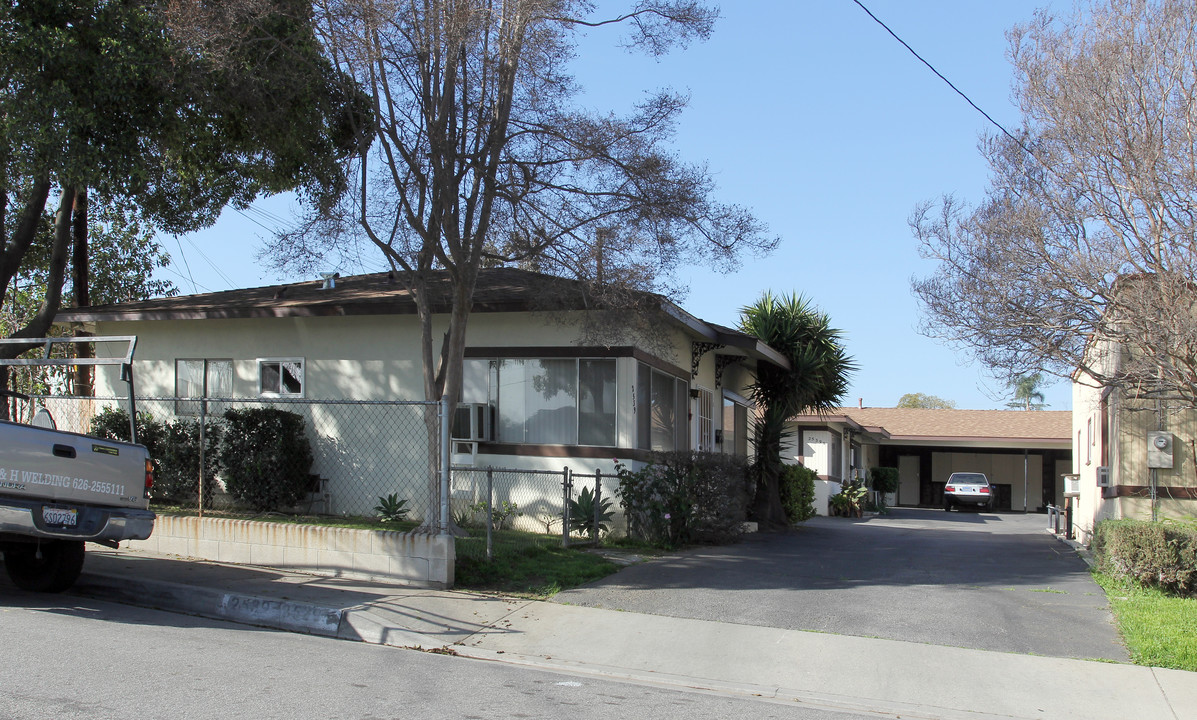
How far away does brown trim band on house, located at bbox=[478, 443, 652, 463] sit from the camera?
47.5ft

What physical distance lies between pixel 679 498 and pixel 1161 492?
627cm

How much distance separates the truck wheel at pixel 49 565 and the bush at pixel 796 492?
1334cm

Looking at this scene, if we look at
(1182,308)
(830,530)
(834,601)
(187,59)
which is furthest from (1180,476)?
(187,59)

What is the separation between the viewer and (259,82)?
38.1 ft

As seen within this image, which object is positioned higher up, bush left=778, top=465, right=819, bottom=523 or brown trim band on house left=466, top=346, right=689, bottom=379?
brown trim band on house left=466, top=346, right=689, bottom=379

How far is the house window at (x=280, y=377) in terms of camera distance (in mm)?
A: 16188

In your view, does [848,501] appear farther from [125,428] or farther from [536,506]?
[125,428]

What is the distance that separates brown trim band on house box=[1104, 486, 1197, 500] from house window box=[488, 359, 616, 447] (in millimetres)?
6939

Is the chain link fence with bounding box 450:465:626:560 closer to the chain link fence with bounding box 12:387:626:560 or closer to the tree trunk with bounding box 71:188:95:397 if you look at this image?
the chain link fence with bounding box 12:387:626:560

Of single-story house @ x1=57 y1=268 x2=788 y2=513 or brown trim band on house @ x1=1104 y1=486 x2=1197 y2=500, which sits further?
single-story house @ x1=57 y1=268 x2=788 y2=513

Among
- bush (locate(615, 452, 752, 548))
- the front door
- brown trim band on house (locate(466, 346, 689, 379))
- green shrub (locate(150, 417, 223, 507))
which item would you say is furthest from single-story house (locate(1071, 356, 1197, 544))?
the front door

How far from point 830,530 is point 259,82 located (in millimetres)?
13655

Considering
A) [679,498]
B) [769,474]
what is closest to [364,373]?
[679,498]

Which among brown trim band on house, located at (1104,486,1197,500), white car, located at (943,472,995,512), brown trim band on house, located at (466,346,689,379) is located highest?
brown trim band on house, located at (466,346,689,379)
